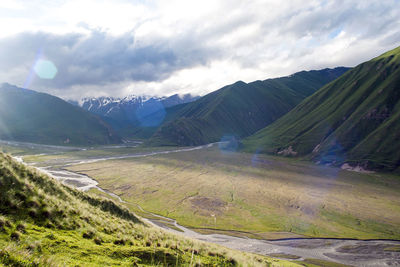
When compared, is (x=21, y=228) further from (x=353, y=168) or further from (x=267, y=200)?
(x=353, y=168)

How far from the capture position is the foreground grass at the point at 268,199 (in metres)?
61.3

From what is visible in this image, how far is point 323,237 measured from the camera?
56031 mm

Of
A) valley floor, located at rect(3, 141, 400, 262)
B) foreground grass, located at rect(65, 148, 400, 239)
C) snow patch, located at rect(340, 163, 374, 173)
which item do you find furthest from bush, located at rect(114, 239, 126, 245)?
snow patch, located at rect(340, 163, 374, 173)

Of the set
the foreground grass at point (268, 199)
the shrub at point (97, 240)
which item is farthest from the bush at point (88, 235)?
the foreground grass at point (268, 199)

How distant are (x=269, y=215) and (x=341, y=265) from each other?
85.4 ft

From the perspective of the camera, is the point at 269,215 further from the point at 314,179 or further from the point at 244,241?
the point at 314,179

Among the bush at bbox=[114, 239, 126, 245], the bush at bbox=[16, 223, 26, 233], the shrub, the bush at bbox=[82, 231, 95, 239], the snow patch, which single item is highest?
the bush at bbox=[16, 223, 26, 233]

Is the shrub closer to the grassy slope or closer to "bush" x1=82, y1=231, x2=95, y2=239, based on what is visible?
the grassy slope

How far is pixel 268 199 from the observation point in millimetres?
81875

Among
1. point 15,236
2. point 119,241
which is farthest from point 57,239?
point 119,241

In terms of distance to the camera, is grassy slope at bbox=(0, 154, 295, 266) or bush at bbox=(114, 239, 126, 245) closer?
grassy slope at bbox=(0, 154, 295, 266)

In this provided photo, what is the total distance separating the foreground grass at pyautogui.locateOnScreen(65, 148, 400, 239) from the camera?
2414 inches

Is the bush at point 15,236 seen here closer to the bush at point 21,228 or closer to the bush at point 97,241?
the bush at point 21,228

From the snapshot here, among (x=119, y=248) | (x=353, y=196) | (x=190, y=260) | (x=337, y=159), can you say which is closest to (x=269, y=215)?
(x=353, y=196)
